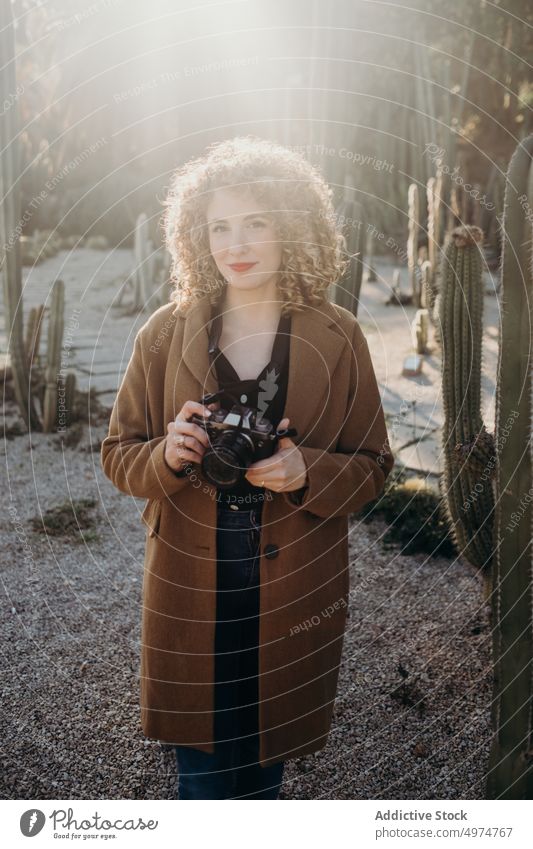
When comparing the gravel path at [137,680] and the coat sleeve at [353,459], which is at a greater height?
the coat sleeve at [353,459]

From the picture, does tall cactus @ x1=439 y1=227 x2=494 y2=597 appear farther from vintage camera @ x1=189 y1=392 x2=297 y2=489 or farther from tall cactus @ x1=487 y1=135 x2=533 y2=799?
vintage camera @ x1=189 y1=392 x2=297 y2=489

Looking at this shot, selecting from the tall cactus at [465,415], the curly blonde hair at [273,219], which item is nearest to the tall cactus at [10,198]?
the tall cactus at [465,415]

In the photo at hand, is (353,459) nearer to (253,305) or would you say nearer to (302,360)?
(302,360)

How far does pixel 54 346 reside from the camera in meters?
5.05

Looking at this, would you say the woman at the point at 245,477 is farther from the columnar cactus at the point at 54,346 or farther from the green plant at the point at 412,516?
the columnar cactus at the point at 54,346

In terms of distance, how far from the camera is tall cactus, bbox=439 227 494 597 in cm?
269

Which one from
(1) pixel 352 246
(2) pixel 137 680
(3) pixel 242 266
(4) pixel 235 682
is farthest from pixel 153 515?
(1) pixel 352 246

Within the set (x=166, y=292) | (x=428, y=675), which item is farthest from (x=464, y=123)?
(x=428, y=675)

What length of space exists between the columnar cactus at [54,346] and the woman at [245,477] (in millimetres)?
3250

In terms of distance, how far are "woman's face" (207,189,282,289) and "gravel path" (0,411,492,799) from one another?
155 cm

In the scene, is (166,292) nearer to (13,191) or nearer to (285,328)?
(13,191)

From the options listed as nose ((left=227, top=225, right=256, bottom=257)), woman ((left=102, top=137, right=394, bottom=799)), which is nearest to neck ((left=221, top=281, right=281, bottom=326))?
woman ((left=102, top=137, right=394, bottom=799))

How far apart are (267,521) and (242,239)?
2.05 ft

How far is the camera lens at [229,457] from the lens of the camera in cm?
163
